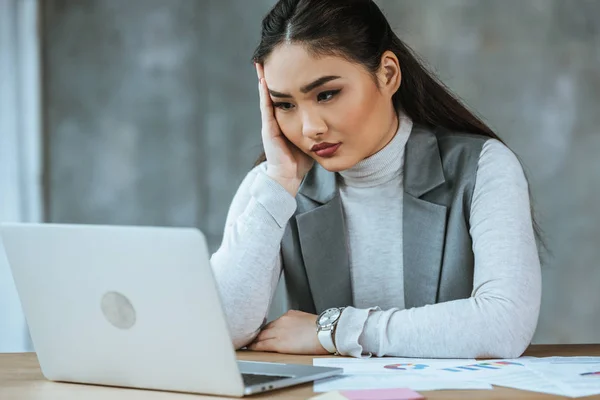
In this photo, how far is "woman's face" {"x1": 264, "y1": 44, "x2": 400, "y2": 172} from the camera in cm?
184

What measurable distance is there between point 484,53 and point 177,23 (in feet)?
4.49

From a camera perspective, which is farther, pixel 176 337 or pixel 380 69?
pixel 380 69

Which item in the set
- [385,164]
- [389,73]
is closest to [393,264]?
[385,164]

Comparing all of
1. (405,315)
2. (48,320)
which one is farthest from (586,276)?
(48,320)

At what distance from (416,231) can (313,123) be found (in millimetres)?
352

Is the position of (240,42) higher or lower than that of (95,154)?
higher

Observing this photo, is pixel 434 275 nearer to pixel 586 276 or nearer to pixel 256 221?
pixel 256 221

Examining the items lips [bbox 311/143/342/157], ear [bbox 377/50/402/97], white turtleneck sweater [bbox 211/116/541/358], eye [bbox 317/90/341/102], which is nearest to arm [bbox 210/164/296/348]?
white turtleneck sweater [bbox 211/116/541/358]

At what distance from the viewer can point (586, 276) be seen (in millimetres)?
3760

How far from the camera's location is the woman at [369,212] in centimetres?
165

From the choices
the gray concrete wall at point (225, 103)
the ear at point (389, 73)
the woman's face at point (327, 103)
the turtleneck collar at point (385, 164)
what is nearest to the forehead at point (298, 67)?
the woman's face at point (327, 103)

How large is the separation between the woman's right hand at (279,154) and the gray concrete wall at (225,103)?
178 cm

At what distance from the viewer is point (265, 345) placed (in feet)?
5.80

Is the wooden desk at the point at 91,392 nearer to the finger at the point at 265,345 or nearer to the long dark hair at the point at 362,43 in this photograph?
the finger at the point at 265,345
